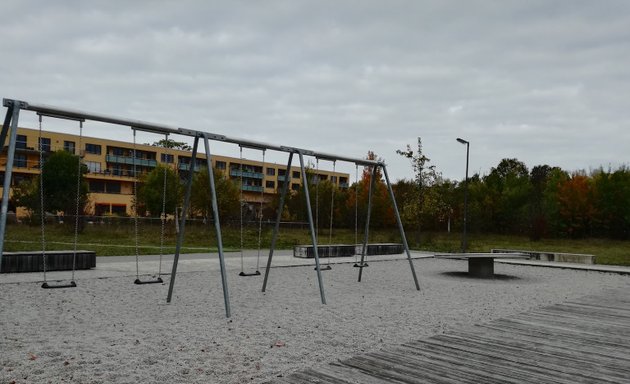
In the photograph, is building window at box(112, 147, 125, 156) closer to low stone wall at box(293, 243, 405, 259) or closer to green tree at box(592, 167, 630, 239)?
low stone wall at box(293, 243, 405, 259)

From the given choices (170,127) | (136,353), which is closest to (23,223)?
(170,127)

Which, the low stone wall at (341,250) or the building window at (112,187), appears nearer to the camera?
the low stone wall at (341,250)

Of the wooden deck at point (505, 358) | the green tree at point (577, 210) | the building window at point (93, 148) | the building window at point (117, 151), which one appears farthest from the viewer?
the building window at point (117, 151)

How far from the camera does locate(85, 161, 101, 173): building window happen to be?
58878mm

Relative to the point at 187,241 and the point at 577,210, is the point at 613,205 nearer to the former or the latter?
the point at 577,210

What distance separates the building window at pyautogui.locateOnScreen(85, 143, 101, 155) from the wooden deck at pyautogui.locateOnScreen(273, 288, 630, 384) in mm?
60425

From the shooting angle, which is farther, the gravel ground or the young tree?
the young tree

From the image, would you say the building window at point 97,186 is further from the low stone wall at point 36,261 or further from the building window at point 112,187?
the low stone wall at point 36,261

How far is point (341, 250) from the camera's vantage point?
738 inches

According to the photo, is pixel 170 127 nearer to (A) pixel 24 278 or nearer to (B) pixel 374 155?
(A) pixel 24 278

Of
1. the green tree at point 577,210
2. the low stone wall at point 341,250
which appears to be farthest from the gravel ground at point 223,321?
the green tree at point 577,210

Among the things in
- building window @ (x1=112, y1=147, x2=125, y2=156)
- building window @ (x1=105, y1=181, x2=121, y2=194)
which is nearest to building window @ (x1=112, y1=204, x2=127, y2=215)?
building window @ (x1=105, y1=181, x2=121, y2=194)

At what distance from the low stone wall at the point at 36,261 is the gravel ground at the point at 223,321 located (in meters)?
1.88

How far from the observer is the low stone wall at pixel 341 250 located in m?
17.8
